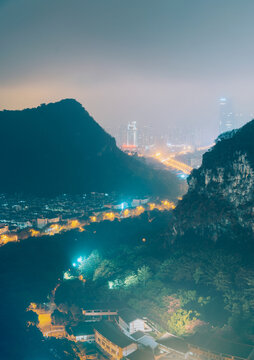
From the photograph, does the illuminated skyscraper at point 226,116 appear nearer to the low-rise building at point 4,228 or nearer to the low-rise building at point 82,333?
the low-rise building at point 4,228

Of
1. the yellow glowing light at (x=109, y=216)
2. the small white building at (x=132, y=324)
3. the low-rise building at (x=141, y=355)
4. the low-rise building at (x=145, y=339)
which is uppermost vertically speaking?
the yellow glowing light at (x=109, y=216)

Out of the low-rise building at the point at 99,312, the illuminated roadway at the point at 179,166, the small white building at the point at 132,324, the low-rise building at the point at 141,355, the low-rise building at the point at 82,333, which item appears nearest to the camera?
the low-rise building at the point at 141,355

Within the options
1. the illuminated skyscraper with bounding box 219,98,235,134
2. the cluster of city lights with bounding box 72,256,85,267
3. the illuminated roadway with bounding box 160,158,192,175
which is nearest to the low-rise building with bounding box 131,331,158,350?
the cluster of city lights with bounding box 72,256,85,267

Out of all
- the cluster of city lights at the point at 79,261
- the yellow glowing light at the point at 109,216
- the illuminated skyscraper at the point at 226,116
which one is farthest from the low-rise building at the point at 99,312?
the illuminated skyscraper at the point at 226,116

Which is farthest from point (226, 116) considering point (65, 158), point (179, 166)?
point (65, 158)

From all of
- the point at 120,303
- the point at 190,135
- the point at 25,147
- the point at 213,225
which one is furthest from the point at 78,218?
the point at 190,135

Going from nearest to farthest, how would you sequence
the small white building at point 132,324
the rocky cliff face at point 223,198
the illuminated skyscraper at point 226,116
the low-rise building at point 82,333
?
the small white building at point 132,324, the low-rise building at point 82,333, the rocky cliff face at point 223,198, the illuminated skyscraper at point 226,116

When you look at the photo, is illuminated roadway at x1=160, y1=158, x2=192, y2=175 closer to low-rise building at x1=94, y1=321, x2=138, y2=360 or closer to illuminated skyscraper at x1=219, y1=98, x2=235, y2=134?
low-rise building at x1=94, y1=321, x2=138, y2=360

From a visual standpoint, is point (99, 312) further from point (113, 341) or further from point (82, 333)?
point (113, 341)
